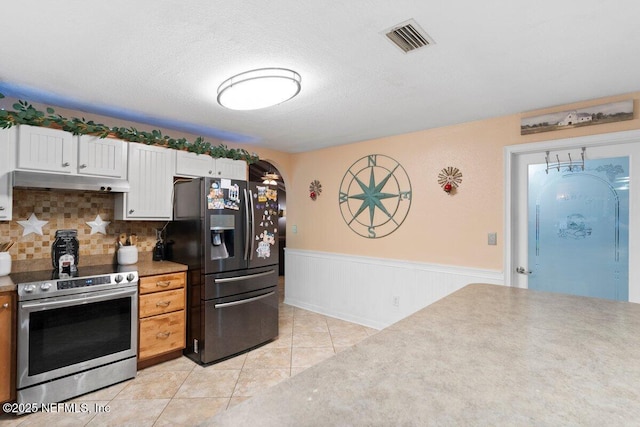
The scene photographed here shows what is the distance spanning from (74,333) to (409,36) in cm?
301

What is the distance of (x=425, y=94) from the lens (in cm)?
246

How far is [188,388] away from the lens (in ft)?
8.11

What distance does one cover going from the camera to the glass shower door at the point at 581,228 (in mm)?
2518

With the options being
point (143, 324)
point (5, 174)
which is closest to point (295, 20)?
point (5, 174)

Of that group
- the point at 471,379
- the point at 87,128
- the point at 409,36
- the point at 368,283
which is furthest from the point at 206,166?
the point at 471,379

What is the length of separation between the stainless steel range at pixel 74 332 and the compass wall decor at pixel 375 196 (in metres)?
2.54

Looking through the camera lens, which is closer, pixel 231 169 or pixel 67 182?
pixel 67 182

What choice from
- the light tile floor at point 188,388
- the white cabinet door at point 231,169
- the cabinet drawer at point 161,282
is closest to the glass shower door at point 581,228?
the light tile floor at point 188,388

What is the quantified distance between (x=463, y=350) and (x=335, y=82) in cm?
190

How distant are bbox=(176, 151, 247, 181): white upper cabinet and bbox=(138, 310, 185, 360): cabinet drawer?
1404 mm

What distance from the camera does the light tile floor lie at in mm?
2098

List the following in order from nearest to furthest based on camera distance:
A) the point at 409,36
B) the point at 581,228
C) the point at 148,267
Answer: the point at 409,36 → the point at 581,228 → the point at 148,267

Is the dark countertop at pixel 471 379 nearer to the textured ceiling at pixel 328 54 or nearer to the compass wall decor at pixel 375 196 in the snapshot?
the textured ceiling at pixel 328 54

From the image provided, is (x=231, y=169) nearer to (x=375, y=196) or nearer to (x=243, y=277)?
(x=243, y=277)
